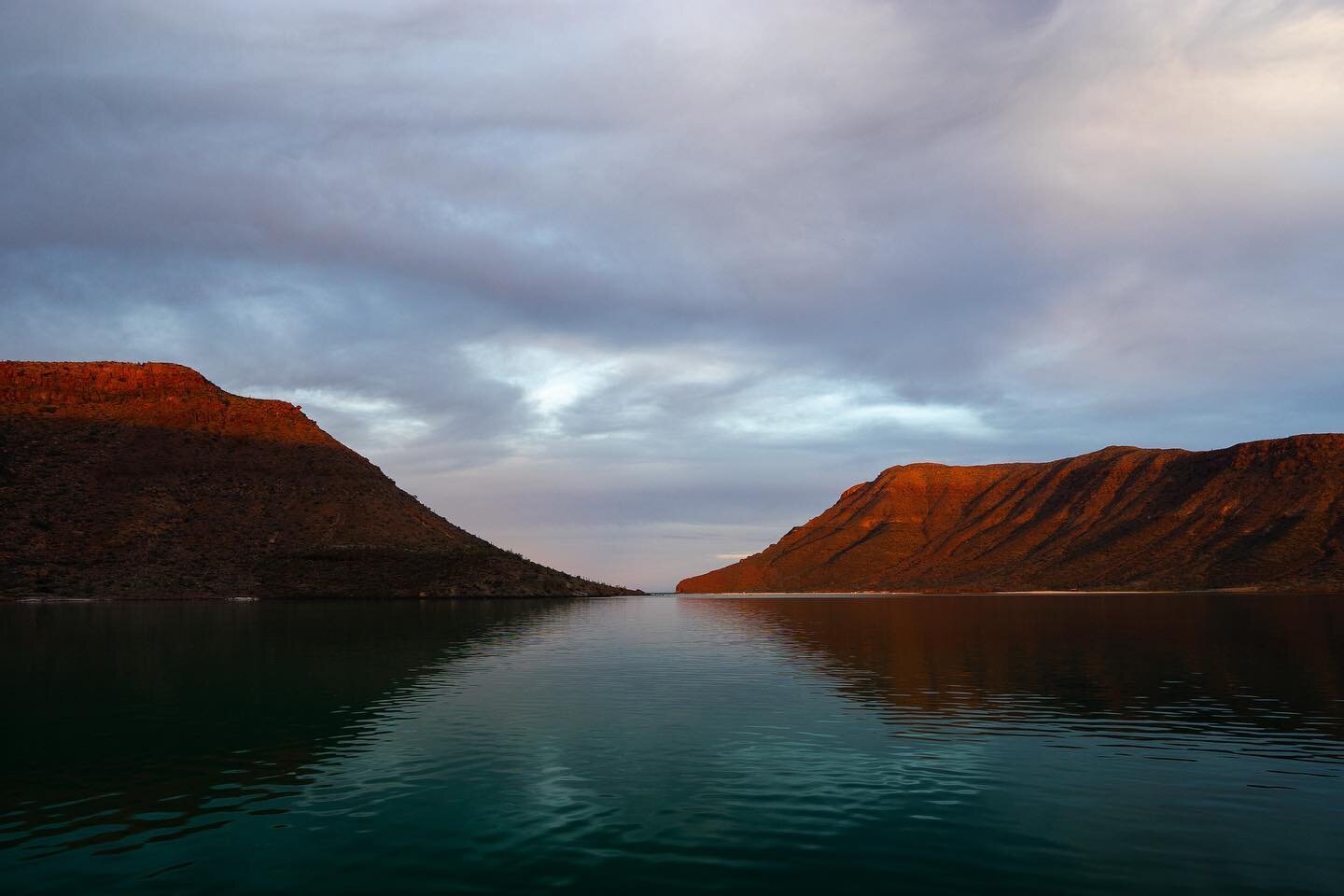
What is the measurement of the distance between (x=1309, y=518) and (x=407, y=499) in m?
196

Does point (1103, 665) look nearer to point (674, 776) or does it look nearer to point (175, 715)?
point (674, 776)

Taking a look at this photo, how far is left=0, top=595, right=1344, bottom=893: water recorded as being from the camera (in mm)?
14391

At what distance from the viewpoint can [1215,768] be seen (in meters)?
21.6

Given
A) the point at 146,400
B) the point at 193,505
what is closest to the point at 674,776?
the point at 193,505

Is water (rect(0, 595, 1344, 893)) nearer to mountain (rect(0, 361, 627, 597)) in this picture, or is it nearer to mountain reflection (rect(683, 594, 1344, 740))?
mountain reflection (rect(683, 594, 1344, 740))

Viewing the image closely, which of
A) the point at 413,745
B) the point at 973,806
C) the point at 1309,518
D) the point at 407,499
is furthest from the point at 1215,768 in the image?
the point at 1309,518

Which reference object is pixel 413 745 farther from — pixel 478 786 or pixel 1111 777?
pixel 1111 777

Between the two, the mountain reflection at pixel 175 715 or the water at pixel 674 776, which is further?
the mountain reflection at pixel 175 715

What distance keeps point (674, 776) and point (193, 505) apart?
150 metres

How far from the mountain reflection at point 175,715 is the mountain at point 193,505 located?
224 ft

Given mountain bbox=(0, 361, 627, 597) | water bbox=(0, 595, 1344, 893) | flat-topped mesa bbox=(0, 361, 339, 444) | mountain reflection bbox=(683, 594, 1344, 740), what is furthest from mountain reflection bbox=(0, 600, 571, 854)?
flat-topped mesa bbox=(0, 361, 339, 444)

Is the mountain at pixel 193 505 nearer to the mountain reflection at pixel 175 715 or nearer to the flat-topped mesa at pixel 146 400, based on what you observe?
the flat-topped mesa at pixel 146 400

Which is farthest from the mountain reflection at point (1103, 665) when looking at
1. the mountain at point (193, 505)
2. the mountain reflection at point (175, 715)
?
the mountain at point (193, 505)

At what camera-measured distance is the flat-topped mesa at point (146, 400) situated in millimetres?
159375
